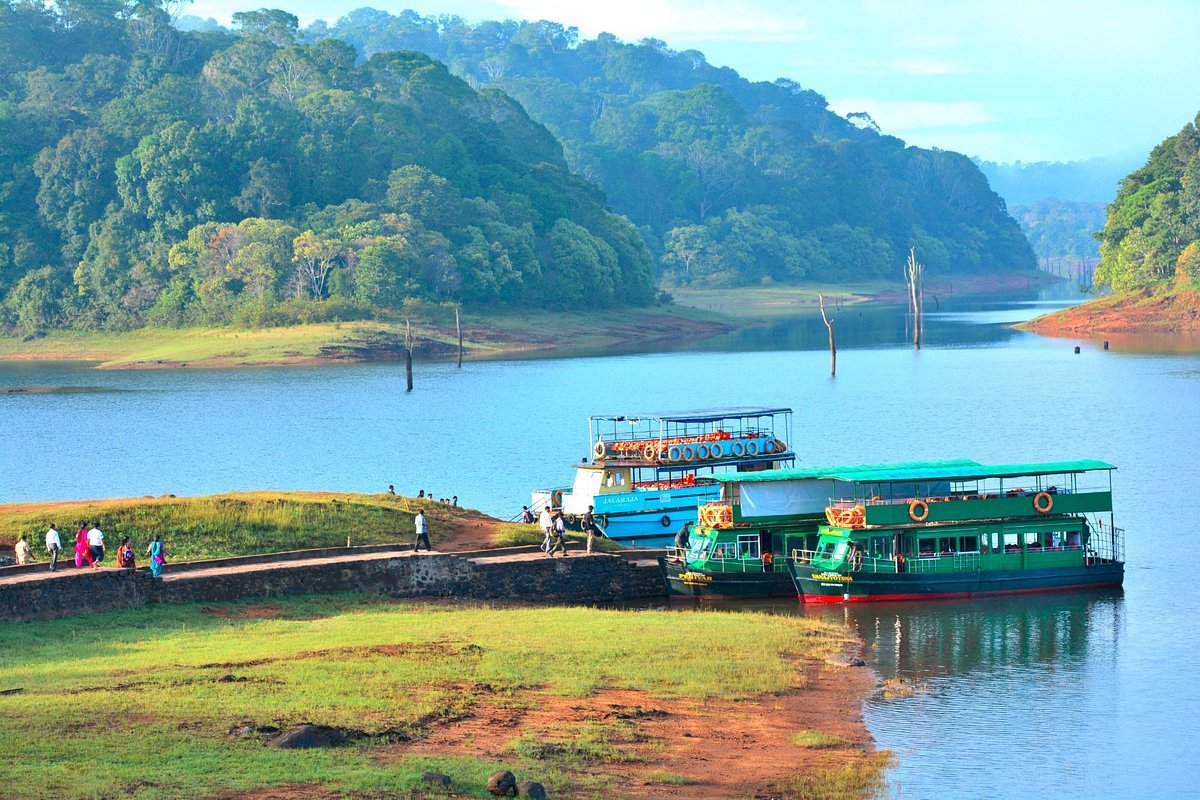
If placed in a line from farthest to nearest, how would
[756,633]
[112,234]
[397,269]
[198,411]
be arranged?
[112,234] < [397,269] < [198,411] < [756,633]

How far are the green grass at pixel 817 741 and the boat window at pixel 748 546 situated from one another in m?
17.0

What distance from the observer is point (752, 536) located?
49.9 metres

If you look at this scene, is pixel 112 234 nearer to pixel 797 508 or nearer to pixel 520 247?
pixel 520 247

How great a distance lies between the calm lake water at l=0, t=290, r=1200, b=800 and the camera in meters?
34.2

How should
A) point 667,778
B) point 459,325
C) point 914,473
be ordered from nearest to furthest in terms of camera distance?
point 667,778, point 914,473, point 459,325

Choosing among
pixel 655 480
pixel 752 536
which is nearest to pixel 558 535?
pixel 752 536

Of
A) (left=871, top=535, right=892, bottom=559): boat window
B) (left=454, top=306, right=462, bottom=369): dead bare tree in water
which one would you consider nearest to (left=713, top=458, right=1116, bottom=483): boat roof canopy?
(left=871, top=535, right=892, bottom=559): boat window

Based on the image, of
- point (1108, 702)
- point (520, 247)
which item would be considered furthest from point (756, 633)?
point (520, 247)

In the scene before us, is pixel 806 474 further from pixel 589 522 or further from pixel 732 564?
pixel 589 522

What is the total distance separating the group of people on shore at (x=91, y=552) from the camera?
42.1 meters

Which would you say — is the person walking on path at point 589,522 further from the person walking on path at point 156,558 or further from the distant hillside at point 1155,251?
the distant hillside at point 1155,251

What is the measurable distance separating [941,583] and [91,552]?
80.5 ft

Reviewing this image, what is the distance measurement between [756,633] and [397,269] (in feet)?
417

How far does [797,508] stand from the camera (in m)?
50.4
